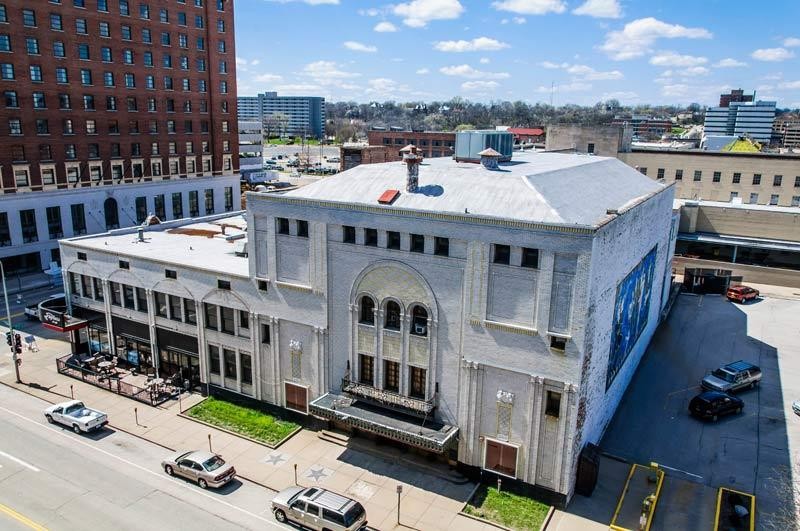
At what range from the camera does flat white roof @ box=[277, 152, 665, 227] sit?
30.8 m

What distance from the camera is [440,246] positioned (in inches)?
1222

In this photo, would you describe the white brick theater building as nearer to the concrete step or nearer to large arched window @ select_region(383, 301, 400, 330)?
large arched window @ select_region(383, 301, 400, 330)

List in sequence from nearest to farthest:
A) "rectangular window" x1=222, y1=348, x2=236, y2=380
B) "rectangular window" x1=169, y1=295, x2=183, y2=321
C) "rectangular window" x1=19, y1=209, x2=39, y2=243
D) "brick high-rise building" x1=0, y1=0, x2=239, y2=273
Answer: "rectangular window" x1=222, y1=348, x2=236, y2=380, "rectangular window" x1=169, y1=295, x2=183, y2=321, "brick high-rise building" x1=0, y1=0, x2=239, y2=273, "rectangular window" x1=19, y1=209, x2=39, y2=243

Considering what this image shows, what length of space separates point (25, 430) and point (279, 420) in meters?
15.2

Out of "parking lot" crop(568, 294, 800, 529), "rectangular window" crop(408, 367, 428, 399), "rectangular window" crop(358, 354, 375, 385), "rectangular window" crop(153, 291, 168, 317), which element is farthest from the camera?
"rectangular window" crop(153, 291, 168, 317)

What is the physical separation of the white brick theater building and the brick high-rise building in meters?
37.0

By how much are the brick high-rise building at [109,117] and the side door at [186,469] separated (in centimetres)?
5015

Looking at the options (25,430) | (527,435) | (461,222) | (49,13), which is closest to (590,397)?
(527,435)

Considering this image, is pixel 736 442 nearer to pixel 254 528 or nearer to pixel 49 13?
pixel 254 528

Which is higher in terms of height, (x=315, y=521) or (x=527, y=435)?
(x=527, y=435)

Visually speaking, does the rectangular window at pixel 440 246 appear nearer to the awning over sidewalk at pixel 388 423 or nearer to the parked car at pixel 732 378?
the awning over sidewalk at pixel 388 423

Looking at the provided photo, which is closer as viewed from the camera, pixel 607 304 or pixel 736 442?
pixel 607 304

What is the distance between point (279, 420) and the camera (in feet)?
124

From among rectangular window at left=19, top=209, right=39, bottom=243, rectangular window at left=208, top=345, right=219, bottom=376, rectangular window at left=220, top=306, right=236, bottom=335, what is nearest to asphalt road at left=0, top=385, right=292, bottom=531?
rectangular window at left=208, top=345, right=219, bottom=376
